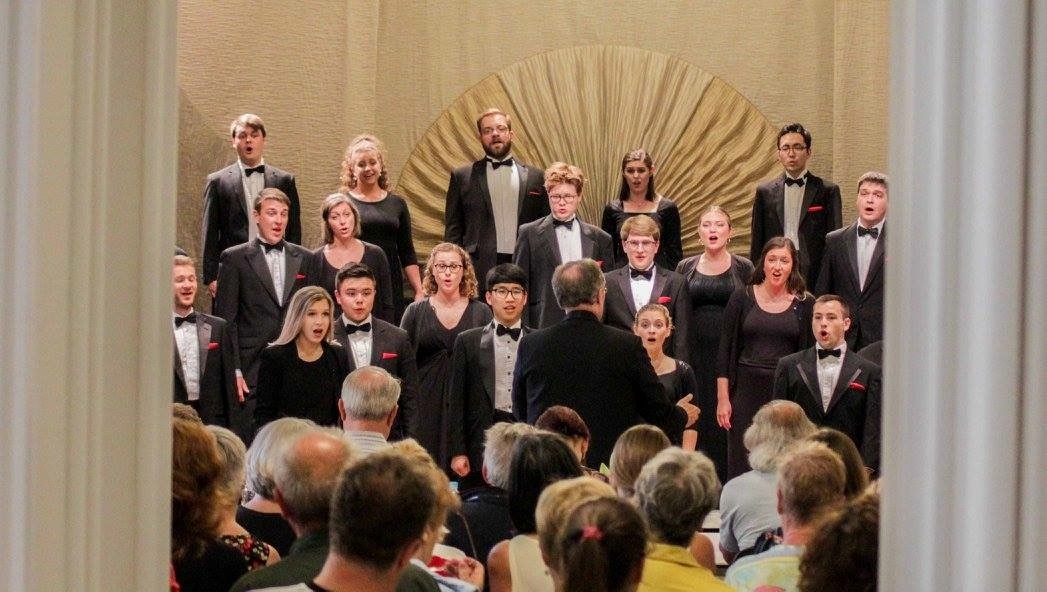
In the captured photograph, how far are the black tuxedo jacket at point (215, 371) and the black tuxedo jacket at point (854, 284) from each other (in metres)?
3.06

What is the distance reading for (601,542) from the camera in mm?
2584

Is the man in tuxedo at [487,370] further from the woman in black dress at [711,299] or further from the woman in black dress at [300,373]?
the woman in black dress at [711,299]

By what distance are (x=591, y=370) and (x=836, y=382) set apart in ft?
7.39

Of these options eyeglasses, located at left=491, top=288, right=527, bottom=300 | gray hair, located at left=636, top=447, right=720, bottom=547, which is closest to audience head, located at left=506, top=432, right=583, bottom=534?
gray hair, located at left=636, top=447, right=720, bottom=547

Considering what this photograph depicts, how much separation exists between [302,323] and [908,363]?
5.42 metres

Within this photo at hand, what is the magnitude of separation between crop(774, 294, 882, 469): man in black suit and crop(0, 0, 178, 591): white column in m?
5.73

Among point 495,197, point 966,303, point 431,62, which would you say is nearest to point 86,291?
point 966,303

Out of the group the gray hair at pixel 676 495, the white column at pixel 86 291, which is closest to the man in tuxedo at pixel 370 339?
the gray hair at pixel 676 495

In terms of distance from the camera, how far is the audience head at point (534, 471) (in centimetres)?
353

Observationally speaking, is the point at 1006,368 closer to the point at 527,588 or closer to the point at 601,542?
the point at 601,542

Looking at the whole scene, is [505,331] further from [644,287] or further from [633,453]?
[633,453]

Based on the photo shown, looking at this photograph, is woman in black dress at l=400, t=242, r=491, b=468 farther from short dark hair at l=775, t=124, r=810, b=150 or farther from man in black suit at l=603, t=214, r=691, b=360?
short dark hair at l=775, t=124, r=810, b=150

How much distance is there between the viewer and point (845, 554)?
88.1 inches

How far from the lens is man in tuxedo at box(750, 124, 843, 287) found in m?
8.61
